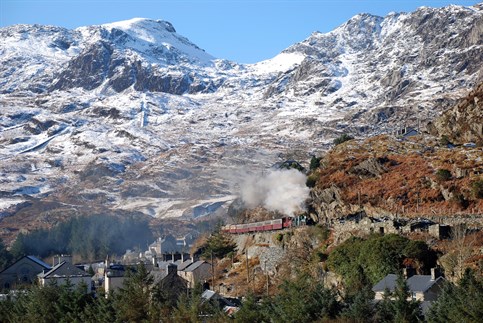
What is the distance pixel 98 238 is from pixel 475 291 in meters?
109

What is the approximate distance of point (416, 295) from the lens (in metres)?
43.6

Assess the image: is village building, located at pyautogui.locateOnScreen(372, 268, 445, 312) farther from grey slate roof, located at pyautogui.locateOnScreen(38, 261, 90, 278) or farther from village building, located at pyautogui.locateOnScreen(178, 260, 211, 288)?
grey slate roof, located at pyautogui.locateOnScreen(38, 261, 90, 278)

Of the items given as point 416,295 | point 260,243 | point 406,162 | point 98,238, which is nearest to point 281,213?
point 260,243

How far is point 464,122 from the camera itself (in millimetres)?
81312

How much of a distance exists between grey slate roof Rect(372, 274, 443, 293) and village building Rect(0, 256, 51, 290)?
45.0 metres

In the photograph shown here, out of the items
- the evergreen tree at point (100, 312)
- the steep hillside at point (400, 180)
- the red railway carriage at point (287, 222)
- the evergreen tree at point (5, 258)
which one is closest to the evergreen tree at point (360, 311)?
the evergreen tree at point (100, 312)

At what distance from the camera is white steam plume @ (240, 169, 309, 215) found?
7656 centimetres

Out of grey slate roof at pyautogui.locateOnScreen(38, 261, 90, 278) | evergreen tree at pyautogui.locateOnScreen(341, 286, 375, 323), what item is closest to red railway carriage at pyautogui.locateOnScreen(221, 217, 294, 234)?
grey slate roof at pyautogui.locateOnScreen(38, 261, 90, 278)

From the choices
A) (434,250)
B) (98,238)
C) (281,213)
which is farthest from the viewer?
(98,238)

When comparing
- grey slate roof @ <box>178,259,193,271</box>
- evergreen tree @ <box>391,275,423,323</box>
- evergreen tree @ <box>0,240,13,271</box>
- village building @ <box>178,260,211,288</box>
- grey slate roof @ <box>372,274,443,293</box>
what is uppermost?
evergreen tree @ <box>0,240,13,271</box>

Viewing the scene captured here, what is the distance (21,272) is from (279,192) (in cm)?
2908

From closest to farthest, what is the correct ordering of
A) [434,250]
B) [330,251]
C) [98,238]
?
[434,250] < [330,251] < [98,238]

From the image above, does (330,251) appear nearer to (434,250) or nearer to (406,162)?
(434,250)

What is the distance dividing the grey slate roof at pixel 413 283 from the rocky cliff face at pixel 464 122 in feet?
106
